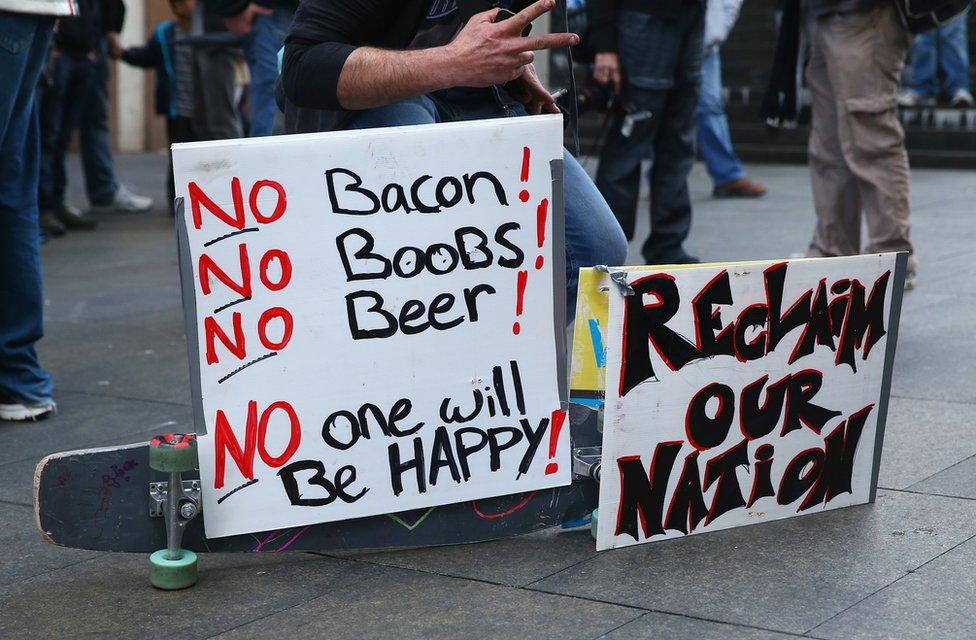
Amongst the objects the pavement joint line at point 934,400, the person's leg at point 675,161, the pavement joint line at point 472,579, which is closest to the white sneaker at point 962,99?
the person's leg at point 675,161

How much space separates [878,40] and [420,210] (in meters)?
3.15

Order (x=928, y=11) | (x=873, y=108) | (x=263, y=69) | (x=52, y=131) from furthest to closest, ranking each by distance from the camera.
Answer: (x=52, y=131) → (x=263, y=69) → (x=873, y=108) → (x=928, y=11)

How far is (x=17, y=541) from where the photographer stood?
2.82 metres

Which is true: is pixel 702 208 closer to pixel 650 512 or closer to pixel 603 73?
pixel 603 73

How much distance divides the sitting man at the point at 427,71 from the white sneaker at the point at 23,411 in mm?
1388

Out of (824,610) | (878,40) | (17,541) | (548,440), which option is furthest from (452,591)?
(878,40)

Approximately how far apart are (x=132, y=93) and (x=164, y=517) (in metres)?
13.1

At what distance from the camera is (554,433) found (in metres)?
2.69

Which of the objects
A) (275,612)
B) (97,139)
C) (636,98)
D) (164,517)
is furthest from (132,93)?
(275,612)

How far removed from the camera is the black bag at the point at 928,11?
4941 mm

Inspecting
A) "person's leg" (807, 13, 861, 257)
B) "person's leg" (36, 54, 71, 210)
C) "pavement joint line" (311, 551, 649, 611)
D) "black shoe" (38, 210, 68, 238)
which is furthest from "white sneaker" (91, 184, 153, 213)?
"pavement joint line" (311, 551, 649, 611)

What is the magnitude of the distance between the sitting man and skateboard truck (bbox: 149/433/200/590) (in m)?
0.78

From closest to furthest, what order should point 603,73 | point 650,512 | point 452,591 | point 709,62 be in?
point 452,591 → point 650,512 → point 603,73 → point 709,62

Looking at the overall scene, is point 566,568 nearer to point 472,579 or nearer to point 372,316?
point 472,579
